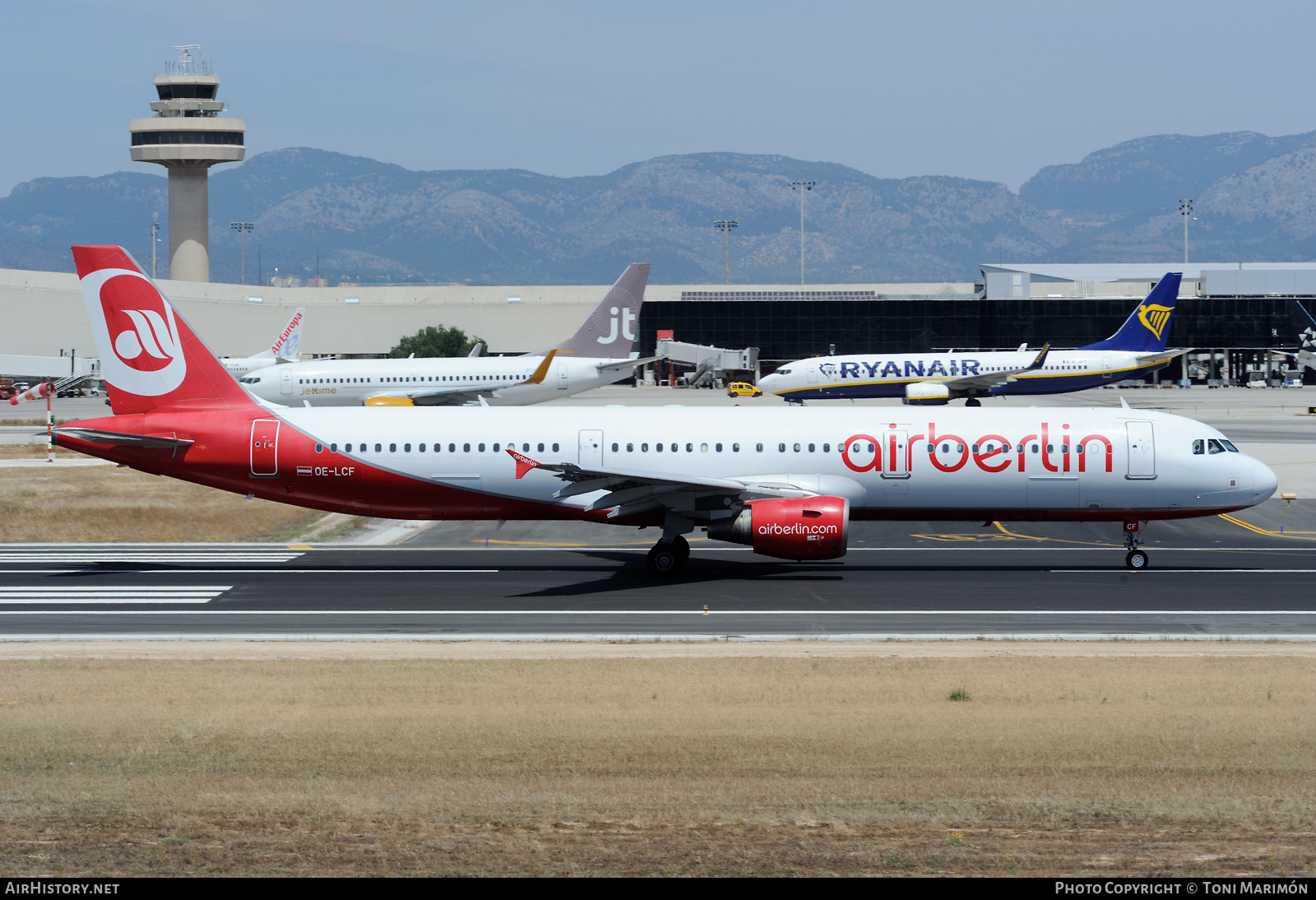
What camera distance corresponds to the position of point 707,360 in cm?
14150

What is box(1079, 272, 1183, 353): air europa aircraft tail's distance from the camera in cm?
9081

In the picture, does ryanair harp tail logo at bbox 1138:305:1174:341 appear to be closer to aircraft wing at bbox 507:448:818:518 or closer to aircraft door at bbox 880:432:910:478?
aircraft door at bbox 880:432:910:478

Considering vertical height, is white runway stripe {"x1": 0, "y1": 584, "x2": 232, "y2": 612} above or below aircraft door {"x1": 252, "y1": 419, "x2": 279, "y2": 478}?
below

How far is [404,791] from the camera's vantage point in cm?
1396

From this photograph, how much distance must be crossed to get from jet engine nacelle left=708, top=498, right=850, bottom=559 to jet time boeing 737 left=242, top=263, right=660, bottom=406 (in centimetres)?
4722

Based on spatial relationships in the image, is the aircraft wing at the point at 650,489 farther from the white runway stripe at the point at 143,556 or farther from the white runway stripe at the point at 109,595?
the white runway stripe at the point at 143,556

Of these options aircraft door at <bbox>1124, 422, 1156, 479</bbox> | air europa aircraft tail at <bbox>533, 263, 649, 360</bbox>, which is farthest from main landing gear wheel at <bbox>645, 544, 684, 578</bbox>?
air europa aircraft tail at <bbox>533, 263, 649, 360</bbox>

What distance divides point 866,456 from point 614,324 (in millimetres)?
47408

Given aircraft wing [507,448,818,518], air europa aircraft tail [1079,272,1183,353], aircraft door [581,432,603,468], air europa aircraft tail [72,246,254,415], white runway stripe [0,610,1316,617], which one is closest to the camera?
white runway stripe [0,610,1316,617]

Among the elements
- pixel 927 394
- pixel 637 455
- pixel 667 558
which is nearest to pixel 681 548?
pixel 667 558

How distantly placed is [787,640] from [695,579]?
686cm

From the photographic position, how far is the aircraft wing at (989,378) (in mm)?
87125

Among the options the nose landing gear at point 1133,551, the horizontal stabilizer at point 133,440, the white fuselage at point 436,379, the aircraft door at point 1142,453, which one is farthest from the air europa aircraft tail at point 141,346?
the white fuselage at point 436,379
